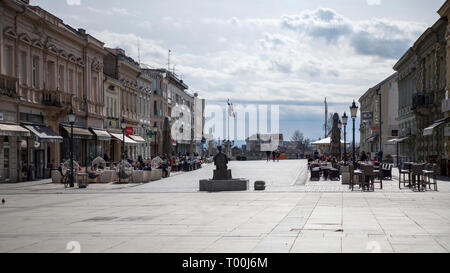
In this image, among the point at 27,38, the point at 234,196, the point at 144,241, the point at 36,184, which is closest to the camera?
the point at 144,241

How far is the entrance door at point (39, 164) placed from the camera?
121 feet

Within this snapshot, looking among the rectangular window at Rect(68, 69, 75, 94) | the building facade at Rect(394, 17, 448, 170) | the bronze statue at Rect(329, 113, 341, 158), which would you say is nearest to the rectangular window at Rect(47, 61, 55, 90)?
the rectangular window at Rect(68, 69, 75, 94)

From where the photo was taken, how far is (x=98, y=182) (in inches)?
1299

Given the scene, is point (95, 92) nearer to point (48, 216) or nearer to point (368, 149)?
point (48, 216)

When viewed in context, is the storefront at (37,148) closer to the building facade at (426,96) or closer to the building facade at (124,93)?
the building facade at (124,93)

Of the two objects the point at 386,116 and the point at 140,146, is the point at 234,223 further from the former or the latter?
the point at 386,116

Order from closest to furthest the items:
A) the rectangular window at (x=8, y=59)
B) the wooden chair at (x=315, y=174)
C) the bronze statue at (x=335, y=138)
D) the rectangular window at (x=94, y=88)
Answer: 1. the wooden chair at (x=315, y=174)
2. the rectangular window at (x=8, y=59)
3. the bronze statue at (x=335, y=138)
4. the rectangular window at (x=94, y=88)

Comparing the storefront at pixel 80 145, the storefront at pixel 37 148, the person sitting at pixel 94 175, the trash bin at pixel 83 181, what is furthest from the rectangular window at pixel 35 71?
the trash bin at pixel 83 181

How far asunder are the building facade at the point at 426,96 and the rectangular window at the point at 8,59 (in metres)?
25.5

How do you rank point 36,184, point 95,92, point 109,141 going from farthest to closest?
point 109,141, point 95,92, point 36,184

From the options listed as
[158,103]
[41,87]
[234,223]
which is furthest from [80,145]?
[158,103]

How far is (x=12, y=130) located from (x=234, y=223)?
2130 centimetres
